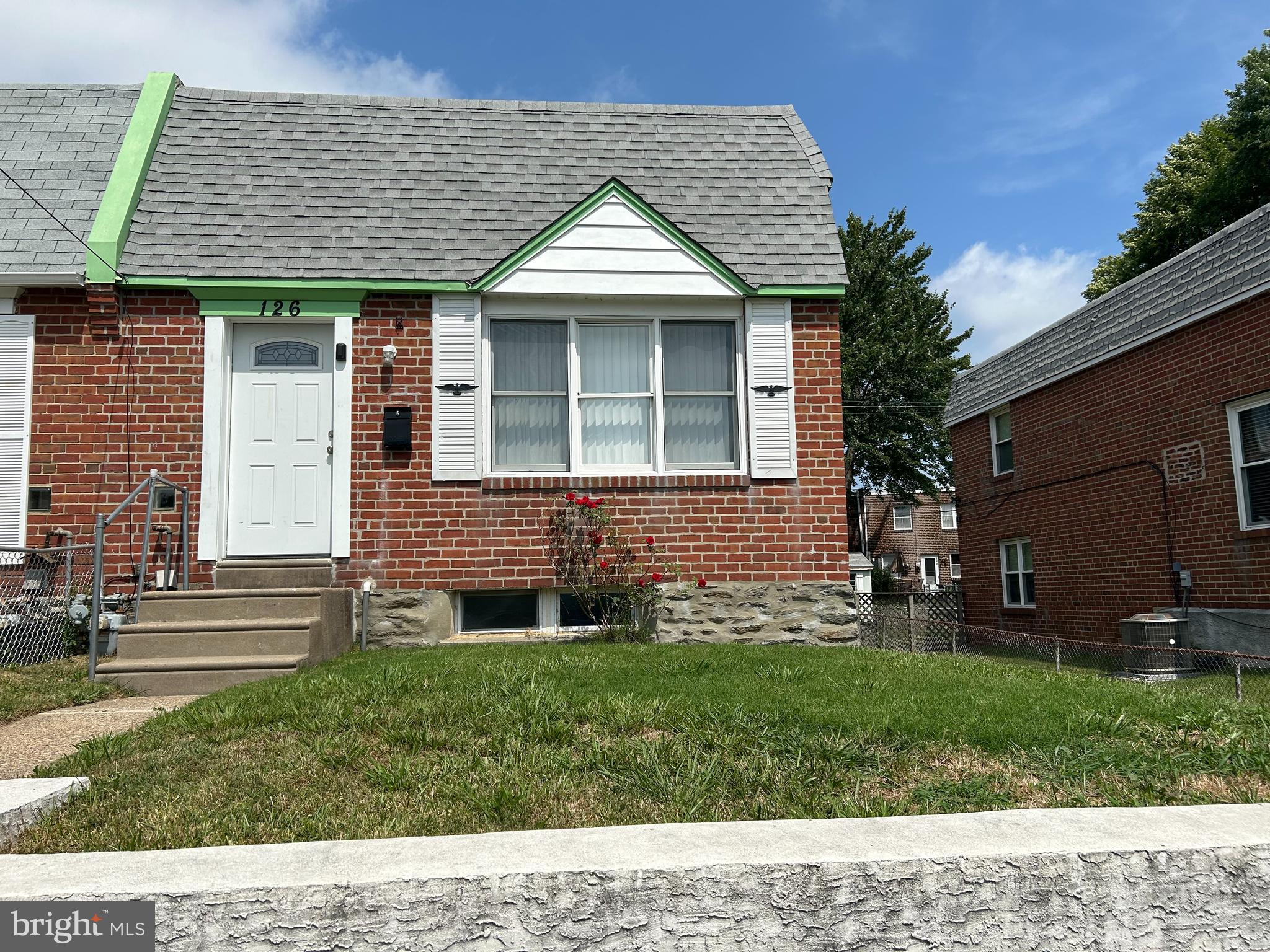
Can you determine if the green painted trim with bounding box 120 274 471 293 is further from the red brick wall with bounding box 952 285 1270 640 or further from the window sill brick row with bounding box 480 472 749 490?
the red brick wall with bounding box 952 285 1270 640

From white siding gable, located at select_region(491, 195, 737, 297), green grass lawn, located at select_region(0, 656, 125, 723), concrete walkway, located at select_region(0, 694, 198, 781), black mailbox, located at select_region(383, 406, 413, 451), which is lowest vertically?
concrete walkway, located at select_region(0, 694, 198, 781)

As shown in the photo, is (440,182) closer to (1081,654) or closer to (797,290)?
(797,290)

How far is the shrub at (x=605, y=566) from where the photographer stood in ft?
28.0

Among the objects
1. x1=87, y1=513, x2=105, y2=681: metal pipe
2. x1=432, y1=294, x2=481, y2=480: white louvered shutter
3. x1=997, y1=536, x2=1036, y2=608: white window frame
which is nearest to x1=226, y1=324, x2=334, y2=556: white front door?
x1=432, y1=294, x2=481, y2=480: white louvered shutter

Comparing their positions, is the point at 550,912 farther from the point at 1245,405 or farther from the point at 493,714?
the point at 1245,405

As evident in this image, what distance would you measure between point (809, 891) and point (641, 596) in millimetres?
6181

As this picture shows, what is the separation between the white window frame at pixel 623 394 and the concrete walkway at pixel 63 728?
369 cm

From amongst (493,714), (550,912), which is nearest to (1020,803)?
(550,912)

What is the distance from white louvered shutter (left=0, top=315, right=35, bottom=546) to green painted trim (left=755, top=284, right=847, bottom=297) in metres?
6.46

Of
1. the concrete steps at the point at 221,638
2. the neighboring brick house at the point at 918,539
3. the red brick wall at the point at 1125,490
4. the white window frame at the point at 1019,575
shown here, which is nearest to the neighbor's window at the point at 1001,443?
the red brick wall at the point at 1125,490

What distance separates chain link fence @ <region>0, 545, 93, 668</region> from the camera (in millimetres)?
7207

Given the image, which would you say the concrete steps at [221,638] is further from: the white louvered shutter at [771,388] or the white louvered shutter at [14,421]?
the white louvered shutter at [771,388]

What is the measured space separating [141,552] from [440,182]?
4.32 metres

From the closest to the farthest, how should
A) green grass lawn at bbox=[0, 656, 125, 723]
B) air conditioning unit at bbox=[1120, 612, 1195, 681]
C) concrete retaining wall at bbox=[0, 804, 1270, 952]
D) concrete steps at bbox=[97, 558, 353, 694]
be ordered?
concrete retaining wall at bbox=[0, 804, 1270, 952], green grass lawn at bbox=[0, 656, 125, 723], concrete steps at bbox=[97, 558, 353, 694], air conditioning unit at bbox=[1120, 612, 1195, 681]
